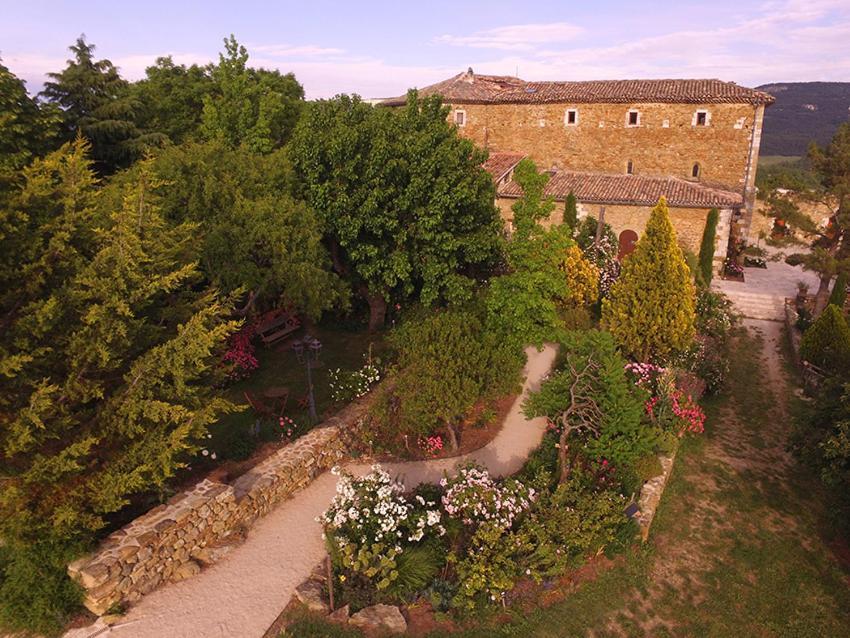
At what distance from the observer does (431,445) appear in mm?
12938

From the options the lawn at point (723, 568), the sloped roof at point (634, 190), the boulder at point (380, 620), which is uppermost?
the sloped roof at point (634, 190)

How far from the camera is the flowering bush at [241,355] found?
15.6 meters

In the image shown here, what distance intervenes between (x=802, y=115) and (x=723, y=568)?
433 feet

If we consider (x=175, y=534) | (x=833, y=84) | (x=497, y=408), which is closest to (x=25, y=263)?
(x=175, y=534)

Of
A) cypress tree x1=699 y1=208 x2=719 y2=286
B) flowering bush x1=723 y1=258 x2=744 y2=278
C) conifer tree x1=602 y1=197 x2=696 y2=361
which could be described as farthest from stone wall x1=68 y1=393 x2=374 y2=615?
flowering bush x1=723 y1=258 x2=744 y2=278

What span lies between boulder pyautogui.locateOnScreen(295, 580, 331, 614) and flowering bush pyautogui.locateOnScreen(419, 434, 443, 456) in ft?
15.4

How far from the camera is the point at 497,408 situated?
15.0 meters

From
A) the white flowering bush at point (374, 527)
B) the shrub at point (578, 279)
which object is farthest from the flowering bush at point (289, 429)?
the shrub at point (578, 279)

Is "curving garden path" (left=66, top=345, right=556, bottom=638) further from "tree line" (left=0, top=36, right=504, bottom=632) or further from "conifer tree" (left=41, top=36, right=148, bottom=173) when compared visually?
"conifer tree" (left=41, top=36, right=148, bottom=173)

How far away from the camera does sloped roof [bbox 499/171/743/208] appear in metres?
26.4

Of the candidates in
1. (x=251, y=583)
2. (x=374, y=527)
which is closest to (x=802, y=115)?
(x=374, y=527)

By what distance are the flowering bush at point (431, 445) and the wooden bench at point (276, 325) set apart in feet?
24.8

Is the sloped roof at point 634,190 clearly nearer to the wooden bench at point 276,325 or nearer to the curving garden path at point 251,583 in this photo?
the wooden bench at point 276,325

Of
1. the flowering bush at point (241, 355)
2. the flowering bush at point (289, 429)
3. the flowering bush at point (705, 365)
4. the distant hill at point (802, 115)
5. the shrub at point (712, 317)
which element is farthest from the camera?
the distant hill at point (802, 115)
